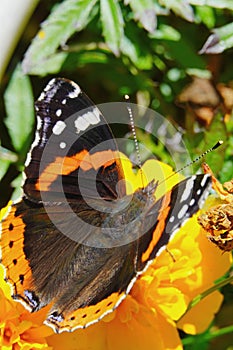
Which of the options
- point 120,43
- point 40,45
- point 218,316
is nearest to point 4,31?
point 40,45

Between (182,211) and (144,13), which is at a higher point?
(144,13)

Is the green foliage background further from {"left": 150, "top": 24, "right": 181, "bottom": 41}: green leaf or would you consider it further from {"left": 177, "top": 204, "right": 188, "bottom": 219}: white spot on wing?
{"left": 177, "top": 204, "right": 188, "bottom": 219}: white spot on wing

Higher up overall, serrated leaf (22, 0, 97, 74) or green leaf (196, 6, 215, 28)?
green leaf (196, 6, 215, 28)

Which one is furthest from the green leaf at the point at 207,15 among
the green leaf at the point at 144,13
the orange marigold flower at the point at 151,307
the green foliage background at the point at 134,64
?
the orange marigold flower at the point at 151,307

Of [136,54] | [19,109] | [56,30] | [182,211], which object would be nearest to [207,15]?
[136,54]

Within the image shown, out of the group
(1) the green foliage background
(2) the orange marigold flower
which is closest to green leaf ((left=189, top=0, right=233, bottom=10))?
(1) the green foliage background

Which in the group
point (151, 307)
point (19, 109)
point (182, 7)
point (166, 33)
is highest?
point (182, 7)

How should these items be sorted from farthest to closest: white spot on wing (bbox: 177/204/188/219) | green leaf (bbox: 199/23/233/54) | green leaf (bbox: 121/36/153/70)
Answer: green leaf (bbox: 121/36/153/70)
green leaf (bbox: 199/23/233/54)
white spot on wing (bbox: 177/204/188/219)

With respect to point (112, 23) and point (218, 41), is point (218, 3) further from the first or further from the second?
point (112, 23)
